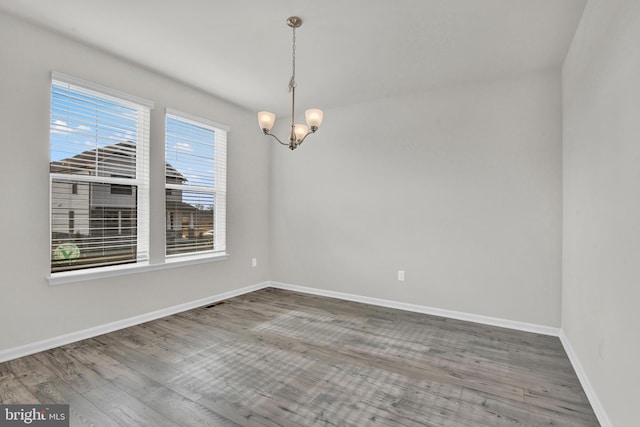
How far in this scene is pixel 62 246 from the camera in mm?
2803

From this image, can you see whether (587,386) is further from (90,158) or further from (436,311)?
→ (90,158)

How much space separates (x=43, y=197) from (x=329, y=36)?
113 inches

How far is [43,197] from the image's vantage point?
8.70 ft

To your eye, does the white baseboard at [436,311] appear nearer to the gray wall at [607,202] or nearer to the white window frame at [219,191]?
the gray wall at [607,202]

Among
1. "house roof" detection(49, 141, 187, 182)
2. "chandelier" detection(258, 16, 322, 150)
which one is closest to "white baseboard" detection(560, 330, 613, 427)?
Answer: "chandelier" detection(258, 16, 322, 150)

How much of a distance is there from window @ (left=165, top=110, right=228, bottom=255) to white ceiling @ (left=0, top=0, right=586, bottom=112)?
24.8 inches

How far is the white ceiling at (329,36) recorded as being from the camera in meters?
2.30

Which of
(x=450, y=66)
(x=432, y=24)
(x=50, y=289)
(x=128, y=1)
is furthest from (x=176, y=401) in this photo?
(x=450, y=66)

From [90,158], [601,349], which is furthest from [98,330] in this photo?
[601,349]

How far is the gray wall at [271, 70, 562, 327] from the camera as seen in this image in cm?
320

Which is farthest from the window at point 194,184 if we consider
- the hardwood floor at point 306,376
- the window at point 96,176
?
the hardwood floor at point 306,376

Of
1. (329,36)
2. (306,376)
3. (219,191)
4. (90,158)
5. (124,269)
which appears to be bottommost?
(306,376)

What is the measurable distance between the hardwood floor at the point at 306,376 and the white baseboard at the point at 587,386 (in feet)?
0.17
